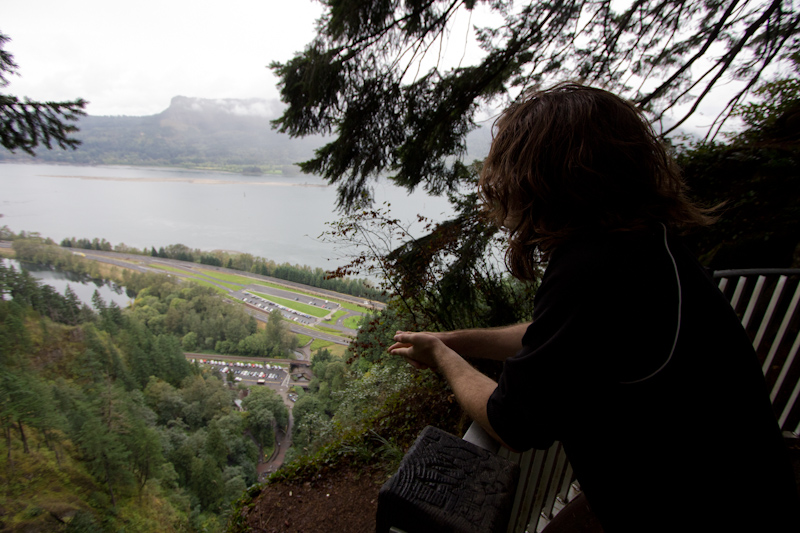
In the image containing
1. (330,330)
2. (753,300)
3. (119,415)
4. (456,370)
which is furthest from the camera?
(330,330)

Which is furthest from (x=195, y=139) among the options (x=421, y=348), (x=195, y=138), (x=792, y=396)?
(x=792, y=396)

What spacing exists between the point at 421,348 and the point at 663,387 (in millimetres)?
609

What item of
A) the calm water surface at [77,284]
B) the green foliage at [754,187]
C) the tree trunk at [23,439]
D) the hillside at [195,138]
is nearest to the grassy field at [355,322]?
the tree trunk at [23,439]

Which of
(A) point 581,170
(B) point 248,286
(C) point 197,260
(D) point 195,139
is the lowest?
(B) point 248,286

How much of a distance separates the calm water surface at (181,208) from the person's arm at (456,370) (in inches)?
107

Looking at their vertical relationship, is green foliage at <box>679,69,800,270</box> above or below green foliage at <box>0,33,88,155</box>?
above

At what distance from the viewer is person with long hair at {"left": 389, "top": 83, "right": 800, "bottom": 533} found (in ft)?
1.86

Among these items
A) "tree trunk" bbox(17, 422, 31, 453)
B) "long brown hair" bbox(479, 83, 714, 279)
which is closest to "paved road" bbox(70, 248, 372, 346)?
"tree trunk" bbox(17, 422, 31, 453)

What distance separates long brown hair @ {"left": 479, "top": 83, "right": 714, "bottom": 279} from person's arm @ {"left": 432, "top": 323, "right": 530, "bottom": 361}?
14.2 inches

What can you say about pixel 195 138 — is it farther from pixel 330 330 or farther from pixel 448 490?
pixel 448 490

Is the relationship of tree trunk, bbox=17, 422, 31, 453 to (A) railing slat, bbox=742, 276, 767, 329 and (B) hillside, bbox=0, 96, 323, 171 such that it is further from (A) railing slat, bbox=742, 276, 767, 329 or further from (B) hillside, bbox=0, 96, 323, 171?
(B) hillside, bbox=0, 96, 323, 171

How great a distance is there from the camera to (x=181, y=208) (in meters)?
17.2

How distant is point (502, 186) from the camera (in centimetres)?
83

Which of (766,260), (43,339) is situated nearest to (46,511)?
(43,339)
